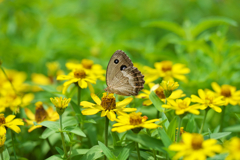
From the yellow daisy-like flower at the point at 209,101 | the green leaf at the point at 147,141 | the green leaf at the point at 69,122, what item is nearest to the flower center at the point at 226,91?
the yellow daisy-like flower at the point at 209,101

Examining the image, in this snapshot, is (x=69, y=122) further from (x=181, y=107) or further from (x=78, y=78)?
(x=181, y=107)

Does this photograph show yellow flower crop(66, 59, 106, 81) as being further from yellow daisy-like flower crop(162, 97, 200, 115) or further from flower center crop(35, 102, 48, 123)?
yellow daisy-like flower crop(162, 97, 200, 115)

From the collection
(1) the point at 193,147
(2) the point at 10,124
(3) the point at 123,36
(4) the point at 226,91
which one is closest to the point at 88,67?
(2) the point at 10,124

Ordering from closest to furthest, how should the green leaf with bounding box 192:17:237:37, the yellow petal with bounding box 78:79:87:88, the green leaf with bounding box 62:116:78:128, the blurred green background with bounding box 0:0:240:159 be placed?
1. the green leaf with bounding box 62:116:78:128
2. the yellow petal with bounding box 78:79:87:88
3. the green leaf with bounding box 192:17:237:37
4. the blurred green background with bounding box 0:0:240:159

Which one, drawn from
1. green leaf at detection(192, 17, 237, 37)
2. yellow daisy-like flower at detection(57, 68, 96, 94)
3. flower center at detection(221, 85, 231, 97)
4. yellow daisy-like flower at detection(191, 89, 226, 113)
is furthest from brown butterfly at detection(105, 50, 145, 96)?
green leaf at detection(192, 17, 237, 37)

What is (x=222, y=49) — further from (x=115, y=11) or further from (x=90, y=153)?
(x=115, y=11)

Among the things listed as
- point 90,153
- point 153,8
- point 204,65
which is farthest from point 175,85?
point 153,8
